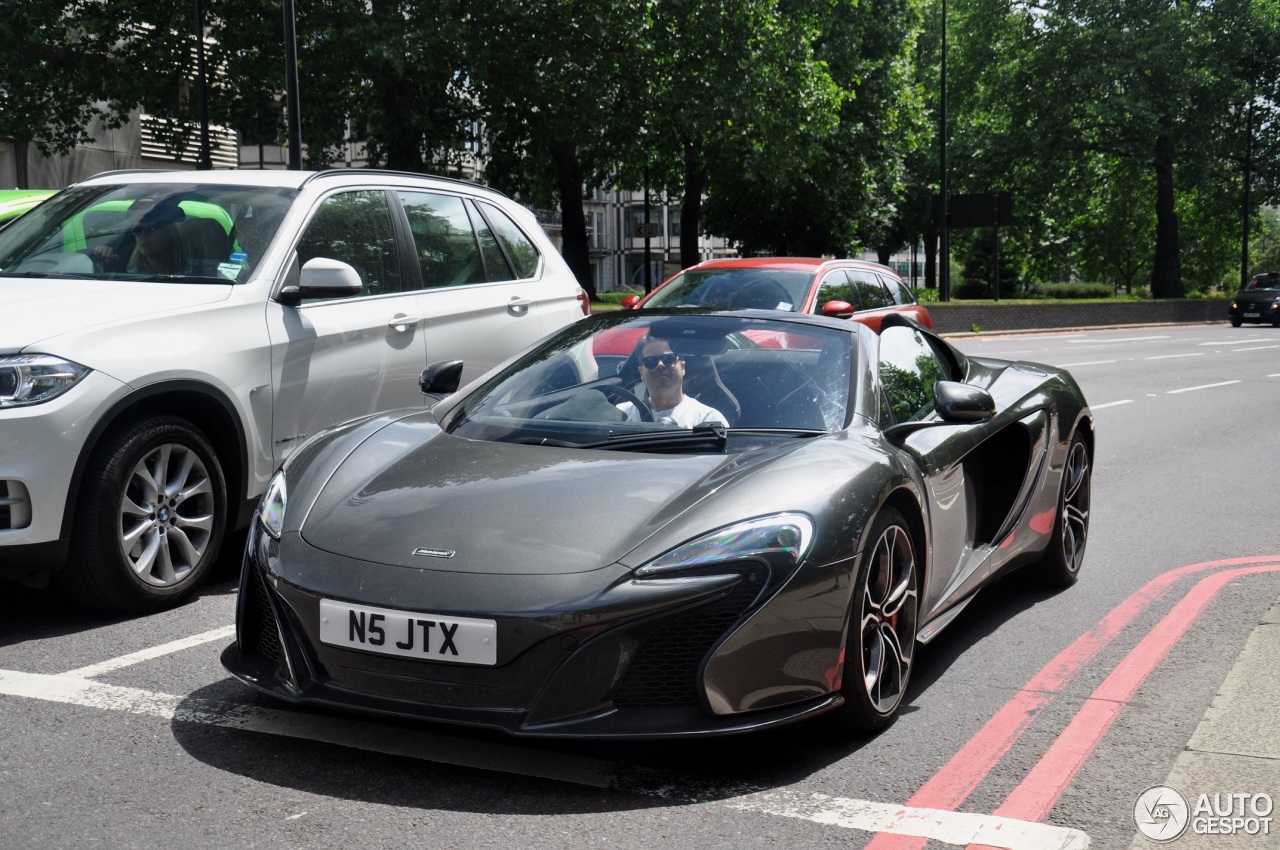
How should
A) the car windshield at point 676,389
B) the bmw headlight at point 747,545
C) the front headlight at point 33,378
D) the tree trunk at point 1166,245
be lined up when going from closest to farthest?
1. the bmw headlight at point 747,545
2. the car windshield at point 676,389
3. the front headlight at point 33,378
4. the tree trunk at point 1166,245

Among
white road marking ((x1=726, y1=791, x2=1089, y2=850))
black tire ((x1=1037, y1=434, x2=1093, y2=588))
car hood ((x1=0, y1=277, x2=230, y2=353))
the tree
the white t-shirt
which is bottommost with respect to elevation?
white road marking ((x1=726, y1=791, x2=1089, y2=850))

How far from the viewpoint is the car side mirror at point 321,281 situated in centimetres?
579

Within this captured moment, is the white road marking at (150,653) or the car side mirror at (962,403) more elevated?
the car side mirror at (962,403)

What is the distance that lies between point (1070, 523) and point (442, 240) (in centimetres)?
337

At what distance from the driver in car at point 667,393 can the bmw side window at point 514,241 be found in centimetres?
305

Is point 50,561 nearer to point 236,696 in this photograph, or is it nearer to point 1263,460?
point 236,696

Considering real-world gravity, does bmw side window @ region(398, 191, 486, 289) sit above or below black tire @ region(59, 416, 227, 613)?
above

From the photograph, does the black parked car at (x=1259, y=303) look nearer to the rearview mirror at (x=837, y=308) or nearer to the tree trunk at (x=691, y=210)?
the tree trunk at (x=691, y=210)

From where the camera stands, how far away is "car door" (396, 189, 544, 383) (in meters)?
6.92

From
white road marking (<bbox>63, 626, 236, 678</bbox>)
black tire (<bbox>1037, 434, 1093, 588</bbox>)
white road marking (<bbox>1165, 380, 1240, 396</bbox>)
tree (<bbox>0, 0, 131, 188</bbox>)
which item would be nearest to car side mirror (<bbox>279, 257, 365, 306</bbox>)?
white road marking (<bbox>63, 626, 236, 678</bbox>)

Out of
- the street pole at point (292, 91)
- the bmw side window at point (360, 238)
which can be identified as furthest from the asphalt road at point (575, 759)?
the street pole at point (292, 91)

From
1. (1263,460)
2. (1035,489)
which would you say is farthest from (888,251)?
(1035,489)

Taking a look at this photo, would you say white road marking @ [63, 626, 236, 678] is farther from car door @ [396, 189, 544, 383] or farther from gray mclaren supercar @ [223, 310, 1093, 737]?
car door @ [396, 189, 544, 383]

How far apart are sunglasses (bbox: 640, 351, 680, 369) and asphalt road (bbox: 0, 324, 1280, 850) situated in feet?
4.27
